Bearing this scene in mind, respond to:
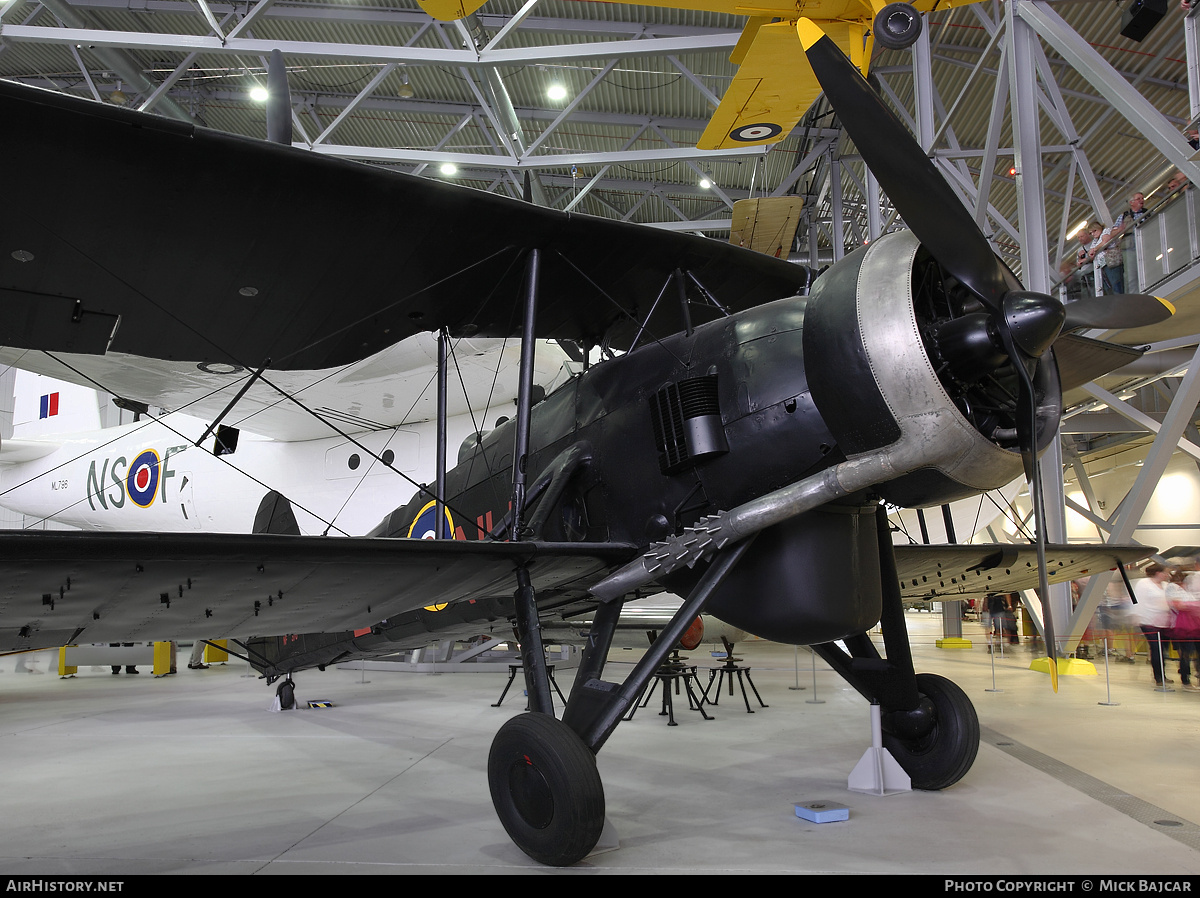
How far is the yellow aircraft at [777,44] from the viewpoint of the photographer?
345 inches

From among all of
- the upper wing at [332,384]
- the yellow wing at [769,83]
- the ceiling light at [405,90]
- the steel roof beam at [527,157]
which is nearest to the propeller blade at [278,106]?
the upper wing at [332,384]

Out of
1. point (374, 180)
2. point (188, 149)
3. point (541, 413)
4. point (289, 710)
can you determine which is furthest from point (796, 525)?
point (289, 710)

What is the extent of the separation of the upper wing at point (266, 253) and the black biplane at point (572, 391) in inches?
0.7

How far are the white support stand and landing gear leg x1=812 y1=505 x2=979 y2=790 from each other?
0.15 metres

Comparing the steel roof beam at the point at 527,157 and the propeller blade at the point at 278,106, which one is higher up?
the steel roof beam at the point at 527,157

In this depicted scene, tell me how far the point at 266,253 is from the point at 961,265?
142 inches

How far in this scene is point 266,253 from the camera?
4.54 metres

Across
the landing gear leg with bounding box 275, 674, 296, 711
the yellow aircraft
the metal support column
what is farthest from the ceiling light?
the landing gear leg with bounding box 275, 674, 296, 711

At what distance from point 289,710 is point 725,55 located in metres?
12.8

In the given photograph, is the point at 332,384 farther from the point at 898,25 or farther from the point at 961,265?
the point at 961,265

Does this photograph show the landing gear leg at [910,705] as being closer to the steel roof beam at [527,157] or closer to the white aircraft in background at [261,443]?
the white aircraft in background at [261,443]

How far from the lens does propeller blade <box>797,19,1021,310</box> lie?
333cm

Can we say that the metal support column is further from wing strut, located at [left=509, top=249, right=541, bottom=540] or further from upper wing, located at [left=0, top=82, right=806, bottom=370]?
wing strut, located at [left=509, top=249, right=541, bottom=540]

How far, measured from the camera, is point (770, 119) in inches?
450
